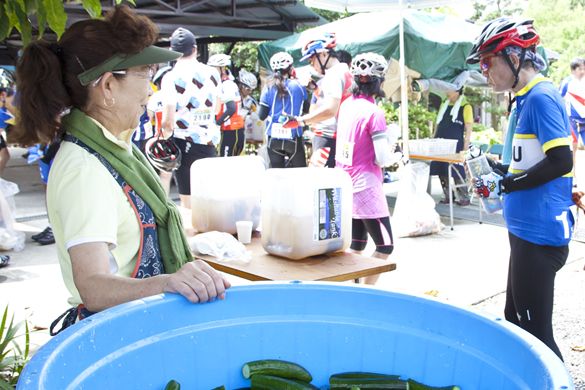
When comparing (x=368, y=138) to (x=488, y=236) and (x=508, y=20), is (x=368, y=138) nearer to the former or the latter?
(x=508, y=20)

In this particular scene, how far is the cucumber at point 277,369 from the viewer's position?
162 cm

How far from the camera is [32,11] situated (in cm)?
232

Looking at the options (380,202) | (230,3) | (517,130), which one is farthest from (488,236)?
(230,3)

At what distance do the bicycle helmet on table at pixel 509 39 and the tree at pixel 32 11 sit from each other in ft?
6.13

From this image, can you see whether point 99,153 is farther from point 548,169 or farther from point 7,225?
point 7,225

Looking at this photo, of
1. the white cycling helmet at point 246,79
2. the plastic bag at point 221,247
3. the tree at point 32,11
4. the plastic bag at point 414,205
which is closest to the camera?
the tree at point 32,11

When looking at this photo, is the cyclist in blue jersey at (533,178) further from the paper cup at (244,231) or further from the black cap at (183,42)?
the black cap at (183,42)

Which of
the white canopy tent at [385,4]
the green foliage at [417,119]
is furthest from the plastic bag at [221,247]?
the green foliage at [417,119]

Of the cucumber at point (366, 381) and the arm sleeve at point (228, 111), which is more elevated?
the arm sleeve at point (228, 111)

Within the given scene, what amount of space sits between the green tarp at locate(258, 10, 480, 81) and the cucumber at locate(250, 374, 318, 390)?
799 centimetres

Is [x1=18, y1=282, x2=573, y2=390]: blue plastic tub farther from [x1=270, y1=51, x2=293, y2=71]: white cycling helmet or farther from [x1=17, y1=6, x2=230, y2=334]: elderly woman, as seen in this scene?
[x1=270, y1=51, x2=293, y2=71]: white cycling helmet

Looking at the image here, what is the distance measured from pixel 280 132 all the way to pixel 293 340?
6296 mm

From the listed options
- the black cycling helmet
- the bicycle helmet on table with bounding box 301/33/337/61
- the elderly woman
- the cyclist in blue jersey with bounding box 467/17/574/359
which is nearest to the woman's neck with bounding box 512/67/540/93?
the cyclist in blue jersey with bounding box 467/17/574/359

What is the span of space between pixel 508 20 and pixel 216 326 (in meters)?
2.44
